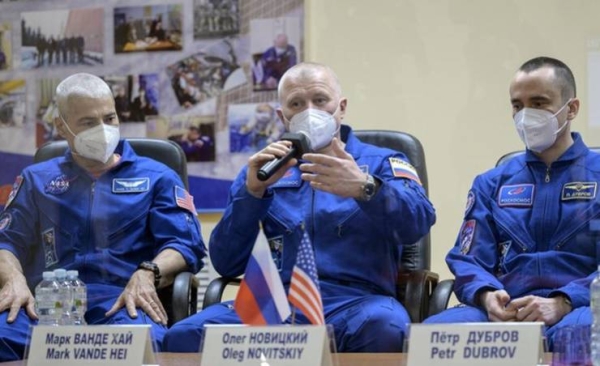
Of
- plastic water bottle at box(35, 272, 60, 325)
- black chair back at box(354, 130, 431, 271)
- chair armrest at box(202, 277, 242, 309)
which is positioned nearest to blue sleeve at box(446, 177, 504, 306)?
black chair back at box(354, 130, 431, 271)

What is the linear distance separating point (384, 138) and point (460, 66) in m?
0.99

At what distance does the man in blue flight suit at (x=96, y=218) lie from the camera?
329 centimetres

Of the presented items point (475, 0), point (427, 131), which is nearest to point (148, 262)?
→ point (427, 131)

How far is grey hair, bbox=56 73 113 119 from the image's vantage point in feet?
11.6

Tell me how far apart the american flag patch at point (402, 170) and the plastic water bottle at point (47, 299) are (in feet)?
3.59

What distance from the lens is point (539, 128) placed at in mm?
3012

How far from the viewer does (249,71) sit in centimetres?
454

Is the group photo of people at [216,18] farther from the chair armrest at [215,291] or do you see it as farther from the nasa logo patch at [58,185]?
the chair armrest at [215,291]

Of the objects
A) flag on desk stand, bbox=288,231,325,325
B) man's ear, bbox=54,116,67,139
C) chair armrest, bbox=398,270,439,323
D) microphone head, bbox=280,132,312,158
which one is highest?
microphone head, bbox=280,132,312,158

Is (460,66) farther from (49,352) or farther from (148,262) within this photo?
(49,352)

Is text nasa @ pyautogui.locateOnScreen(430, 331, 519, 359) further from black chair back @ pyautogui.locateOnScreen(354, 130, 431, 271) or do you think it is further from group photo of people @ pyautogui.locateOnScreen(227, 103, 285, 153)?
group photo of people @ pyautogui.locateOnScreen(227, 103, 285, 153)

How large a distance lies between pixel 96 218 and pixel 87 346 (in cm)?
145

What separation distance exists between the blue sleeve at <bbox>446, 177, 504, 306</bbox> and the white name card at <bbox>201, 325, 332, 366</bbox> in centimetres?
115

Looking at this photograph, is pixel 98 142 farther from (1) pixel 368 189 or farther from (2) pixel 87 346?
(2) pixel 87 346
